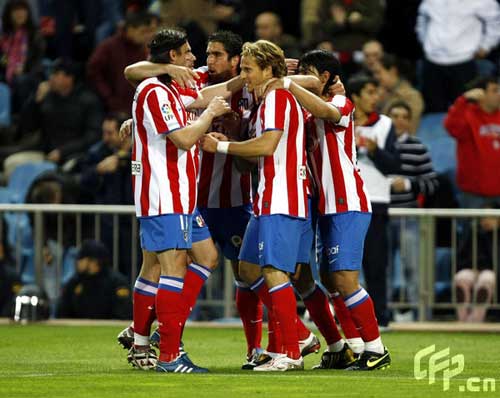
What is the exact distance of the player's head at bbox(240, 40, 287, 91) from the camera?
36.5 feet

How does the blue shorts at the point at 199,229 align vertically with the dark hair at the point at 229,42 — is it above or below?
below

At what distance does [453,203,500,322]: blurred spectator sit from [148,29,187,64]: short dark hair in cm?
629

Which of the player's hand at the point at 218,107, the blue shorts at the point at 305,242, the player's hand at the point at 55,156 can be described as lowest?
the blue shorts at the point at 305,242

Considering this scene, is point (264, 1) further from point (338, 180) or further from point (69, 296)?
point (338, 180)

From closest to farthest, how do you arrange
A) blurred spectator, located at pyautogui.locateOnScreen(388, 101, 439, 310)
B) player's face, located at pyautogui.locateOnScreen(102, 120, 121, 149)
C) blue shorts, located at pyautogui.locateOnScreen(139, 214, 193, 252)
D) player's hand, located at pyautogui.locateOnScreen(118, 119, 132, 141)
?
blue shorts, located at pyautogui.locateOnScreen(139, 214, 193, 252) → player's hand, located at pyautogui.locateOnScreen(118, 119, 132, 141) → blurred spectator, located at pyautogui.locateOnScreen(388, 101, 439, 310) → player's face, located at pyautogui.locateOnScreen(102, 120, 121, 149)

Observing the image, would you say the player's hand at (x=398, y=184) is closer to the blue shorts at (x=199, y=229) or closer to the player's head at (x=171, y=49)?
the blue shorts at (x=199, y=229)

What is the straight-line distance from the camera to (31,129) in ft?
67.2

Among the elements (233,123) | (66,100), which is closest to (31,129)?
(66,100)

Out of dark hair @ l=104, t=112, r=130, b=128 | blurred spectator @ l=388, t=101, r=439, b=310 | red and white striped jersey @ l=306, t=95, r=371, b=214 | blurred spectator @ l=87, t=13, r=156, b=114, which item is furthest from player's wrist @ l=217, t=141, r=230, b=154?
blurred spectator @ l=87, t=13, r=156, b=114

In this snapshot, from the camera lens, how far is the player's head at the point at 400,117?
55.9 ft

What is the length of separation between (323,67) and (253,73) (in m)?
0.70

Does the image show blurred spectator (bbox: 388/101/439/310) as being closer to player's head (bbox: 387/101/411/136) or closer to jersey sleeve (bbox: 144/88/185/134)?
player's head (bbox: 387/101/411/136)

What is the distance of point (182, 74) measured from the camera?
1117 cm

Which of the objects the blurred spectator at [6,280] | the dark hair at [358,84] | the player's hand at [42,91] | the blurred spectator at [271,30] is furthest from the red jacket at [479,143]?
the player's hand at [42,91]
